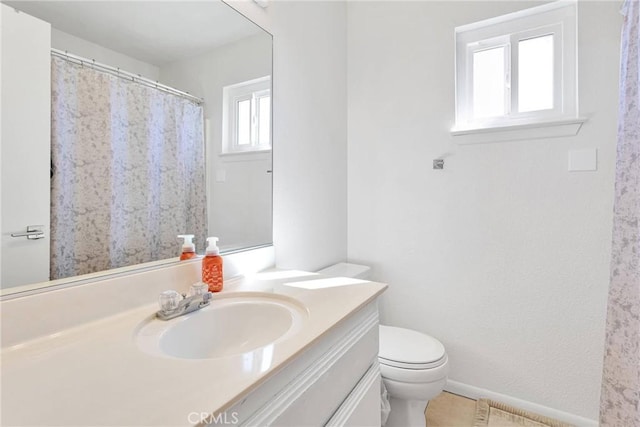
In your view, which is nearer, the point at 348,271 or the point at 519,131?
the point at 519,131

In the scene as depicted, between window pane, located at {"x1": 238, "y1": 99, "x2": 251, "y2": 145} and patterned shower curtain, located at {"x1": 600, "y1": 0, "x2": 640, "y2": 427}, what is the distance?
4.31 feet

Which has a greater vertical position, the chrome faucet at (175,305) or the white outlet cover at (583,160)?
the white outlet cover at (583,160)

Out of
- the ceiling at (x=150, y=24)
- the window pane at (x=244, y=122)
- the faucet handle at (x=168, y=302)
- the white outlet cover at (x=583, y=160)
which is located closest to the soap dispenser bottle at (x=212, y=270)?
the faucet handle at (x=168, y=302)

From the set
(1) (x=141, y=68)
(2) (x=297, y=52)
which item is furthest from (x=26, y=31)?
(2) (x=297, y=52)

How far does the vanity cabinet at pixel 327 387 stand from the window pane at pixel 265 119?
2.72 feet

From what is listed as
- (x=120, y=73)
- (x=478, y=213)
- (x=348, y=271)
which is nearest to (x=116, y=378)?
(x=120, y=73)

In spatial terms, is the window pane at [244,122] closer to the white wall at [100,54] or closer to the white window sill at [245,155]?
the white window sill at [245,155]

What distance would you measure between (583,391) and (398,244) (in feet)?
3.50

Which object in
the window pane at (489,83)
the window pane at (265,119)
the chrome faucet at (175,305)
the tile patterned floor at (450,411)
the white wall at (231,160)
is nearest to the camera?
the chrome faucet at (175,305)

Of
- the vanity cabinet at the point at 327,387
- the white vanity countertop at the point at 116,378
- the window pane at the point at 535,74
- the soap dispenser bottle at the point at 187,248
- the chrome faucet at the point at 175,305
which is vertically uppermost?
the window pane at the point at 535,74

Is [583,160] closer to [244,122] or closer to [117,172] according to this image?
[244,122]

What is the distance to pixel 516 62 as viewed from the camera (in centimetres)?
157

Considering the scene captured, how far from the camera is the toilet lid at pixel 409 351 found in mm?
1243

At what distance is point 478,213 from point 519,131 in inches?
17.4
